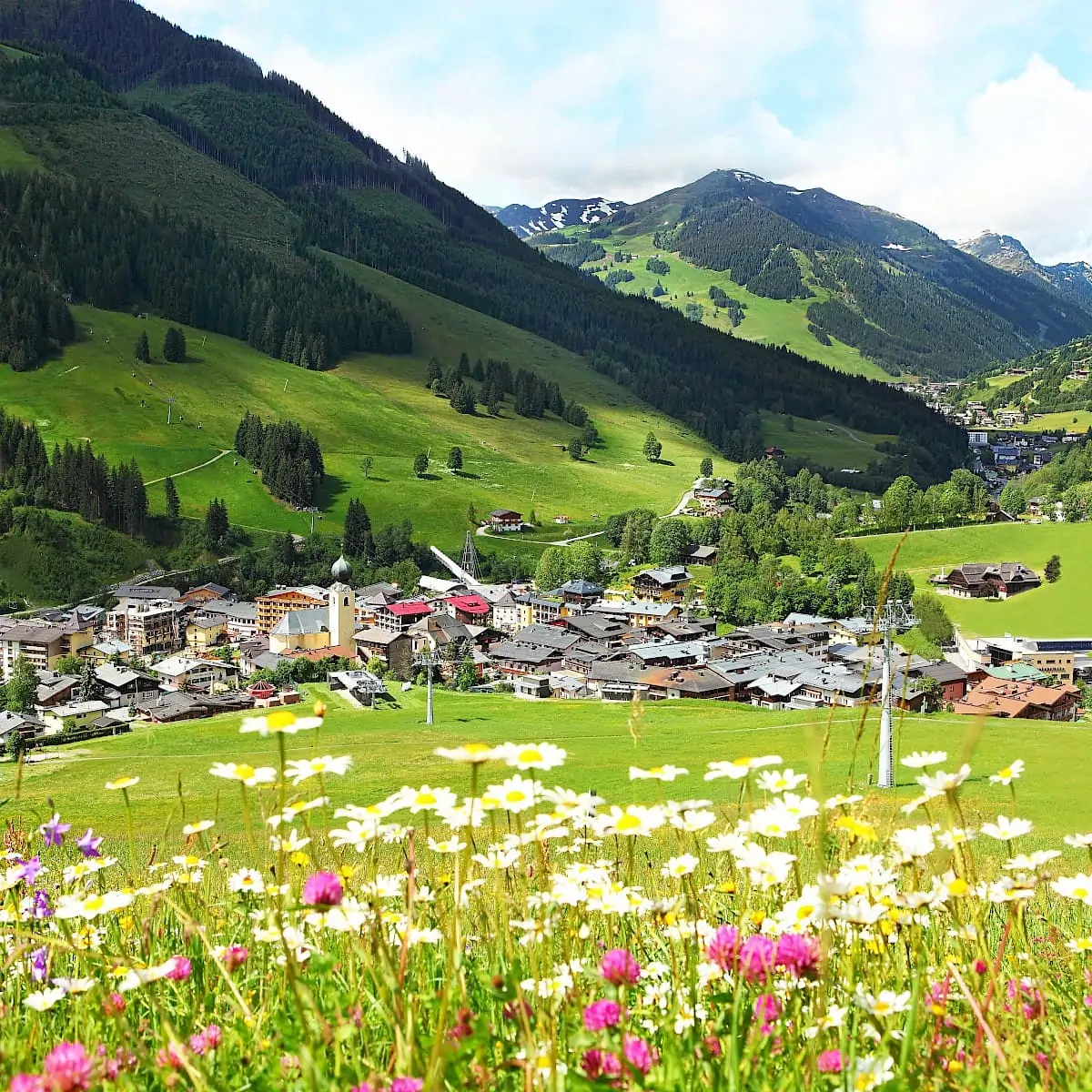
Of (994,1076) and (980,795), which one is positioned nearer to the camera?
(994,1076)

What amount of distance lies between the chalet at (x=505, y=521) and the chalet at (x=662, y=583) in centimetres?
2664

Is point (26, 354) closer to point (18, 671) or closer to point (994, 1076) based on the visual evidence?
point (18, 671)

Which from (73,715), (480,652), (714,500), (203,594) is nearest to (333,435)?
(203,594)

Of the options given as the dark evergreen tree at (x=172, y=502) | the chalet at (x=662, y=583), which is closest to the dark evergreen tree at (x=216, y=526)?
the dark evergreen tree at (x=172, y=502)

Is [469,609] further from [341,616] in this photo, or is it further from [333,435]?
[333,435]

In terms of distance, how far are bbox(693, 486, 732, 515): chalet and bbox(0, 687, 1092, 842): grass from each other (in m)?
83.1

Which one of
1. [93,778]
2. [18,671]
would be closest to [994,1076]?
[93,778]

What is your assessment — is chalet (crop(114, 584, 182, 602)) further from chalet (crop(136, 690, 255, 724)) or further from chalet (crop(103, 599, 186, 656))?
chalet (crop(136, 690, 255, 724))

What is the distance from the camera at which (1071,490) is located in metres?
129

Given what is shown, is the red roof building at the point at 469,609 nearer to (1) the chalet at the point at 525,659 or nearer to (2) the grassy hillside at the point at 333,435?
(1) the chalet at the point at 525,659

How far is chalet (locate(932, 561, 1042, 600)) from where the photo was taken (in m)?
94.7

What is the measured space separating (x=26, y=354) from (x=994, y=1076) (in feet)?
580

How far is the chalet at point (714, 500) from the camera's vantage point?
138 metres

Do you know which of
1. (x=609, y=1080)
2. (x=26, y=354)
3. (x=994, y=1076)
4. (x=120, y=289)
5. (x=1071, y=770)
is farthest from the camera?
(x=120, y=289)
